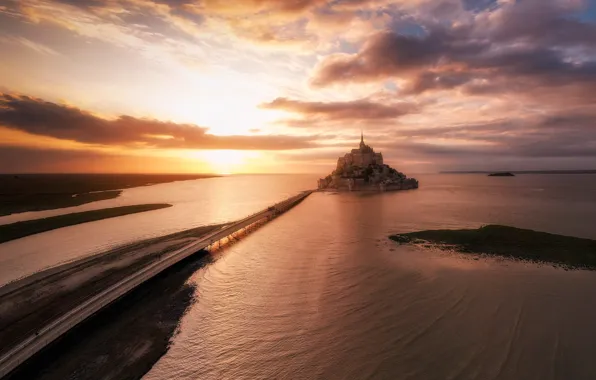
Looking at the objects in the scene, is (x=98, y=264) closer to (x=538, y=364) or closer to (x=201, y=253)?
(x=201, y=253)

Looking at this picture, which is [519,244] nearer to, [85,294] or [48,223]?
[85,294]

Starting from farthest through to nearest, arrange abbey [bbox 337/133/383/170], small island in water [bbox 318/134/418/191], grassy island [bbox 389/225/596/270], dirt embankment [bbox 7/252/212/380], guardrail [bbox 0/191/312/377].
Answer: abbey [bbox 337/133/383/170]
small island in water [bbox 318/134/418/191]
grassy island [bbox 389/225/596/270]
guardrail [bbox 0/191/312/377]
dirt embankment [bbox 7/252/212/380]

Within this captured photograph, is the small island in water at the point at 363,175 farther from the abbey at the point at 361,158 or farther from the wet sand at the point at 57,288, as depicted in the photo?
the wet sand at the point at 57,288

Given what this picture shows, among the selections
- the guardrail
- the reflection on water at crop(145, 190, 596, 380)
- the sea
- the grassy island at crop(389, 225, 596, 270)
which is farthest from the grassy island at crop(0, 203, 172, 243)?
the grassy island at crop(389, 225, 596, 270)

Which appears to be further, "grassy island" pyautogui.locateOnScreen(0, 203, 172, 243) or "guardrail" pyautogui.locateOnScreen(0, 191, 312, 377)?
"grassy island" pyautogui.locateOnScreen(0, 203, 172, 243)

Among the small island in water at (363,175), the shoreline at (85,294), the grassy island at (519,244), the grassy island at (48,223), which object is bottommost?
the shoreline at (85,294)

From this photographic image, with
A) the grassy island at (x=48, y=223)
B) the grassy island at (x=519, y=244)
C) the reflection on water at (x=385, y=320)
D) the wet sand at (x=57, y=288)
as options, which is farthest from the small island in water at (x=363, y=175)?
the wet sand at (x=57, y=288)

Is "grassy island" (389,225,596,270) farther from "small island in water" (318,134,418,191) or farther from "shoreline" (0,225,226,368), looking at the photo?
"small island in water" (318,134,418,191)
